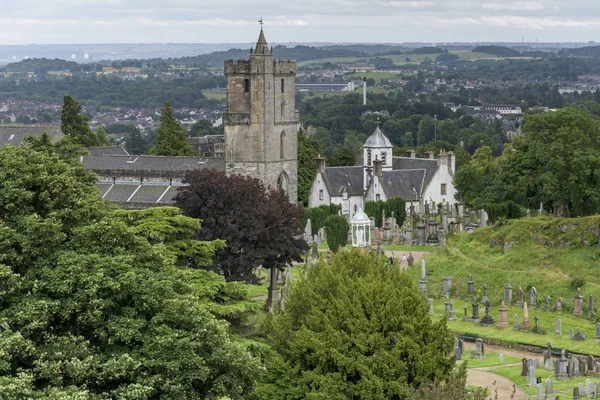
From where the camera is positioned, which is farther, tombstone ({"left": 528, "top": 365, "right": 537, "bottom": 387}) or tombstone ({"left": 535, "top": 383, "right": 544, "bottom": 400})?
tombstone ({"left": 528, "top": 365, "right": 537, "bottom": 387})

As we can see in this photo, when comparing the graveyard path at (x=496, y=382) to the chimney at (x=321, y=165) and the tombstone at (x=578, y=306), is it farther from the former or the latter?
the chimney at (x=321, y=165)

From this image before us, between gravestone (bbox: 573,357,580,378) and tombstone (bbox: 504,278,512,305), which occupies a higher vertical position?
gravestone (bbox: 573,357,580,378)

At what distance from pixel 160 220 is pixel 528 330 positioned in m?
14.4

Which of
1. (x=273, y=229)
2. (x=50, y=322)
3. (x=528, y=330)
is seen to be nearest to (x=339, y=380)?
(x=50, y=322)

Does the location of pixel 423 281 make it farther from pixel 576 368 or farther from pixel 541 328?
pixel 576 368

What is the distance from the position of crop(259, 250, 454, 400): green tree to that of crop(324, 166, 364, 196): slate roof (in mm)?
48569

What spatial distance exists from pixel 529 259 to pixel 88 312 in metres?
30.0

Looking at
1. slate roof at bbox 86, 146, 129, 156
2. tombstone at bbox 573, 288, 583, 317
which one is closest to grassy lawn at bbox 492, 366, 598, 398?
tombstone at bbox 573, 288, 583, 317

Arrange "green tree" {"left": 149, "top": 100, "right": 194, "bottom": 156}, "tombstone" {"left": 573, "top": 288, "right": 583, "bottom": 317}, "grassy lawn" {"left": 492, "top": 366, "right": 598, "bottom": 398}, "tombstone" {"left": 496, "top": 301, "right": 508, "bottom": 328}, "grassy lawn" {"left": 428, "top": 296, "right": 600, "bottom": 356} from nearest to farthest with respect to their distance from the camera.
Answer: "grassy lawn" {"left": 492, "top": 366, "right": 598, "bottom": 398}, "grassy lawn" {"left": 428, "top": 296, "right": 600, "bottom": 356}, "tombstone" {"left": 496, "top": 301, "right": 508, "bottom": 328}, "tombstone" {"left": 573, "top": 288, "right": 583, "bottom": 317}, "green tree" {"left": 149, "top": 100, "right": 194, "bottom": 156}

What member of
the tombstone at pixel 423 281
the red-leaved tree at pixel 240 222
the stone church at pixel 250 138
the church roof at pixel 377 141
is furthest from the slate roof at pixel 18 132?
the tombstone at pixel 423 281

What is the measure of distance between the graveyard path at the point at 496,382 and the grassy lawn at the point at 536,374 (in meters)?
0.23

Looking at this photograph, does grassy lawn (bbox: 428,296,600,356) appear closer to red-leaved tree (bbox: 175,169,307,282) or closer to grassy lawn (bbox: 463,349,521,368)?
grassy lawn (bbox: 463,349,521,368)

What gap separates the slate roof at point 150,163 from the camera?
68.8 metres

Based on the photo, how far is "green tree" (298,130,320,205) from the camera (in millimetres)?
82562
